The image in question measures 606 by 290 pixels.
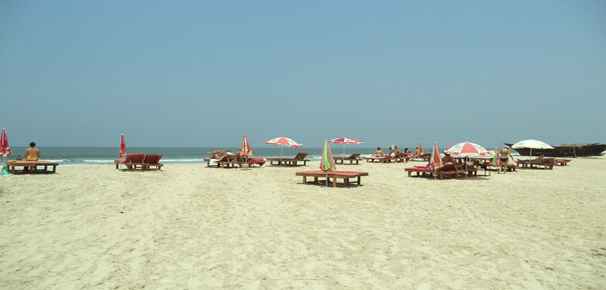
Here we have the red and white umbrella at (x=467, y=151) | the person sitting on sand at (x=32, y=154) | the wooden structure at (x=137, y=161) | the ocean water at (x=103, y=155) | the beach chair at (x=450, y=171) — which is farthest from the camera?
the ocean water at (x=103, y=155)

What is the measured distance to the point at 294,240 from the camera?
5980 mm

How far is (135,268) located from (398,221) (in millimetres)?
4597

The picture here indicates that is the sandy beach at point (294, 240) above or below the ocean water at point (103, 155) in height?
below

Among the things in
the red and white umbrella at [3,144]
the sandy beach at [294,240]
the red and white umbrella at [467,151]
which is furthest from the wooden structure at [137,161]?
the red and white umbrella at [467,151]

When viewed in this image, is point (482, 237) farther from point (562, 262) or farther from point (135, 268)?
point (135, 268)

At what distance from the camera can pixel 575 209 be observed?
9.04 m

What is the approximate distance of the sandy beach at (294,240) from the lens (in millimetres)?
4426

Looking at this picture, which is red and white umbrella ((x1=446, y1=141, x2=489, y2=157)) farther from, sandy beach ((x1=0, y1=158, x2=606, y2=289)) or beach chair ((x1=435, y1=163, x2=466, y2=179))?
sandy beach ((x1=0, y1=158, x2=606, y2=289))

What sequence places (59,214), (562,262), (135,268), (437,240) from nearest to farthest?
(135,268) → (562,262) → (437,240) → (59,214)

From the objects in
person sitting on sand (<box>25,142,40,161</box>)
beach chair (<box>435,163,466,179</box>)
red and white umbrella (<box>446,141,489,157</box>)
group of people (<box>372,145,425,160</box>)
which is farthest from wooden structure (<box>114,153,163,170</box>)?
group of people (<box>372,145,425,160</box>)

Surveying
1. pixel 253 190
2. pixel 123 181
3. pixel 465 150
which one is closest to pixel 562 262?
pixel 253 190

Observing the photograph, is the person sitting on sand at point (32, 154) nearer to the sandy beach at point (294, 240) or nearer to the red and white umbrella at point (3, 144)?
the red and white umbrella at point (3, 144)

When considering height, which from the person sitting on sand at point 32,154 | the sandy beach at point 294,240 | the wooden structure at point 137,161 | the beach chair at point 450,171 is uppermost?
the person sitting on sand at point 32,154

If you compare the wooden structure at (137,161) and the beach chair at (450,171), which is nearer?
the beach chair at (450,171)
